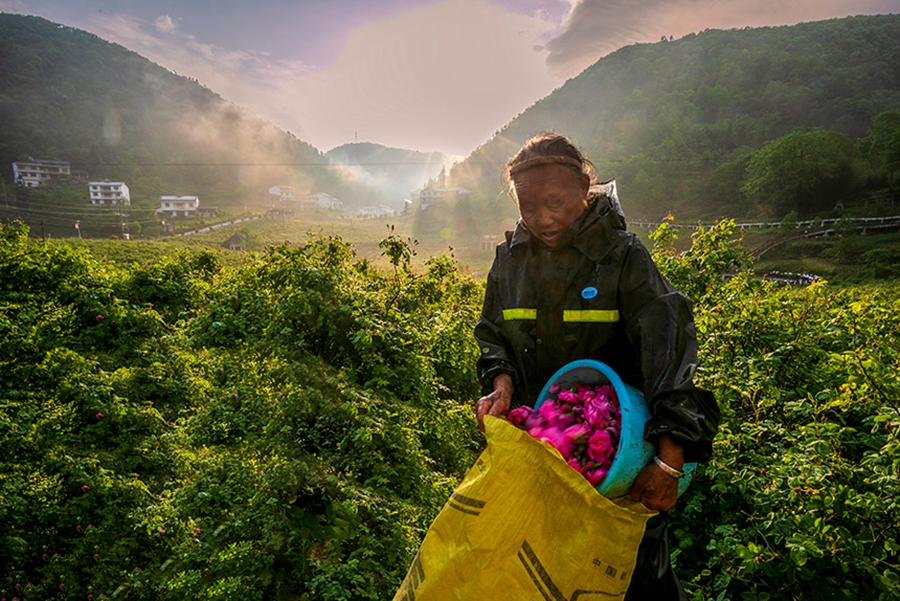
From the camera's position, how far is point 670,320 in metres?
1.41

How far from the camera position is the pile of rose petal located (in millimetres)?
1386

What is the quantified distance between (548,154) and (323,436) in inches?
106

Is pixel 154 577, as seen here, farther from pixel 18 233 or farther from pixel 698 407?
pixel 18 233

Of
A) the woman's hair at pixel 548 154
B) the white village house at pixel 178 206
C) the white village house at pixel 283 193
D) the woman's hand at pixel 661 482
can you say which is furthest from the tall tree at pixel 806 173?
the white village house at pixel 283 193

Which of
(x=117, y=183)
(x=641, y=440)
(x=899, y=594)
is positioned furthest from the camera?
(x=117, y=183)

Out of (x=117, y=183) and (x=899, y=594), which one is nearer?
(x=899, y=594)

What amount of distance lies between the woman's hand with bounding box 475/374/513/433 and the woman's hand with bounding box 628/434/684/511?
22.0 inches

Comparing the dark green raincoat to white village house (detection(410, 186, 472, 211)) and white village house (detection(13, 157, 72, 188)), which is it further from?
white village house (detection(13, 157, 72, 188))

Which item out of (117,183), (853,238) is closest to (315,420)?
(853,238)

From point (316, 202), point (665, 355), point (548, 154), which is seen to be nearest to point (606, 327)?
point (665, 355)

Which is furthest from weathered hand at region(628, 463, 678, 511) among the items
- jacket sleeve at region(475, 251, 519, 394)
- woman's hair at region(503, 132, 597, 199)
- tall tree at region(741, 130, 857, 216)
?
tall tree at region(741, 130, 857, 216)

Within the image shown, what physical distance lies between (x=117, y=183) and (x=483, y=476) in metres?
86.4

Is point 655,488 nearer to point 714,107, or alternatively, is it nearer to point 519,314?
point 519,314

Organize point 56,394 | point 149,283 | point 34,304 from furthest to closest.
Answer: point 149,283
point 34,304
point 56,394
